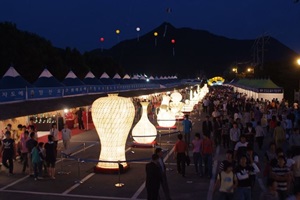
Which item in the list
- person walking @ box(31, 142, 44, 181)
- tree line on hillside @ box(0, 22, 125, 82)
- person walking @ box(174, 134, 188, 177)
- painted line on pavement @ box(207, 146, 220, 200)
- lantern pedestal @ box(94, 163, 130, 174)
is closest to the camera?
painted line on pavement @ box(207, 146, 220, 200)

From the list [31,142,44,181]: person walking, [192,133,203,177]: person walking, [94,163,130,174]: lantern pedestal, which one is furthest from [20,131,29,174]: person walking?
[192,133,203,177]: person walking

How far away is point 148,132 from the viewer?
1702 centimetres

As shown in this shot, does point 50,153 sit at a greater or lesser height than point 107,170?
greater

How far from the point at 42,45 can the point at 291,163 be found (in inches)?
1704

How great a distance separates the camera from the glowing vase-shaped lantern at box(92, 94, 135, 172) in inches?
490

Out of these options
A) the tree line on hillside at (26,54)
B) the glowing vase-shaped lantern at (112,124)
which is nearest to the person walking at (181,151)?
the glowing vase-shaped lantern at (112,124)

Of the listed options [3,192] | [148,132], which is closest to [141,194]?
[3,192]

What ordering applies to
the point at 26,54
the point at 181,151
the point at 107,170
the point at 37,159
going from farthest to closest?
1. the point at 26,54
2. the point at 107,170
3. the point at 181,151
4. the point at 37,159

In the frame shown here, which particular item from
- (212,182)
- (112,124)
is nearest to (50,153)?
(112,124)

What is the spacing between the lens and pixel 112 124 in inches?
491

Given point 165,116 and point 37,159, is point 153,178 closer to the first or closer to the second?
point 37,159

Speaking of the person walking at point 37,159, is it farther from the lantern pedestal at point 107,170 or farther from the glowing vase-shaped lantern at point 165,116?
the glowing vase-shaped lantern at point 165,116

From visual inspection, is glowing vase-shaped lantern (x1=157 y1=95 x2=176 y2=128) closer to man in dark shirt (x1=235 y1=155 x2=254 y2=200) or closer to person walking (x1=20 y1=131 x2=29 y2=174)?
person walking (x1=20 y1=131 x2=29 y2=174)

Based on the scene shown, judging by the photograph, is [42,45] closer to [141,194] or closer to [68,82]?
[68,82]
